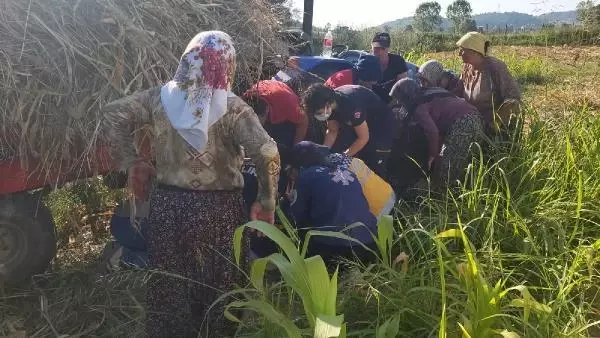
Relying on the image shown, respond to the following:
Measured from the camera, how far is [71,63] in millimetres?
2922

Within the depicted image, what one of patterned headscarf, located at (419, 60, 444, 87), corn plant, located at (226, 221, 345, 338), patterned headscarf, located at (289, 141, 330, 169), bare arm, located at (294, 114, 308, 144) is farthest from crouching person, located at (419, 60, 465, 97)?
corn plant, located at (226, 221, 345, 338)

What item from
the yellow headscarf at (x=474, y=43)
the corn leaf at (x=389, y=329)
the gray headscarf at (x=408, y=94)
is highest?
the yellow headscarf at (x=474, y=43)

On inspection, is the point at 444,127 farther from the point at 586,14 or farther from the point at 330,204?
the point at 586,14

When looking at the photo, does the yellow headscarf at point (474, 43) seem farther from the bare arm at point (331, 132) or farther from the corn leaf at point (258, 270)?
the corn leaf at point (258, 270)

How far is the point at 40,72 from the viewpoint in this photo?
9.34 ft

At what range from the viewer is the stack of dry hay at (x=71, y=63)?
2795mm

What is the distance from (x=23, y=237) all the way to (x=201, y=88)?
1552mm

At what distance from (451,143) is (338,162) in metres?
1.47

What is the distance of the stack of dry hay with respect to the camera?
279 centimetres

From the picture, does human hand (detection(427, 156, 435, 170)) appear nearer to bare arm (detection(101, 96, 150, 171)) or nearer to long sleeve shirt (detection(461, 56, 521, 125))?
long sleeve shirt (detection(461, 56, 521, 125))

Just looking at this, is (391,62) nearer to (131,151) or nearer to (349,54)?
(349,54)

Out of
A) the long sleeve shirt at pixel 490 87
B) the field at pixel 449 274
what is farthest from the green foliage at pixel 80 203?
the long sleeve shirt at pixel 490 87

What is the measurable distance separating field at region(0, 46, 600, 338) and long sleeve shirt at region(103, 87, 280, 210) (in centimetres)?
46

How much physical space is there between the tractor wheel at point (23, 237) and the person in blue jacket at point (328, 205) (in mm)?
1310
